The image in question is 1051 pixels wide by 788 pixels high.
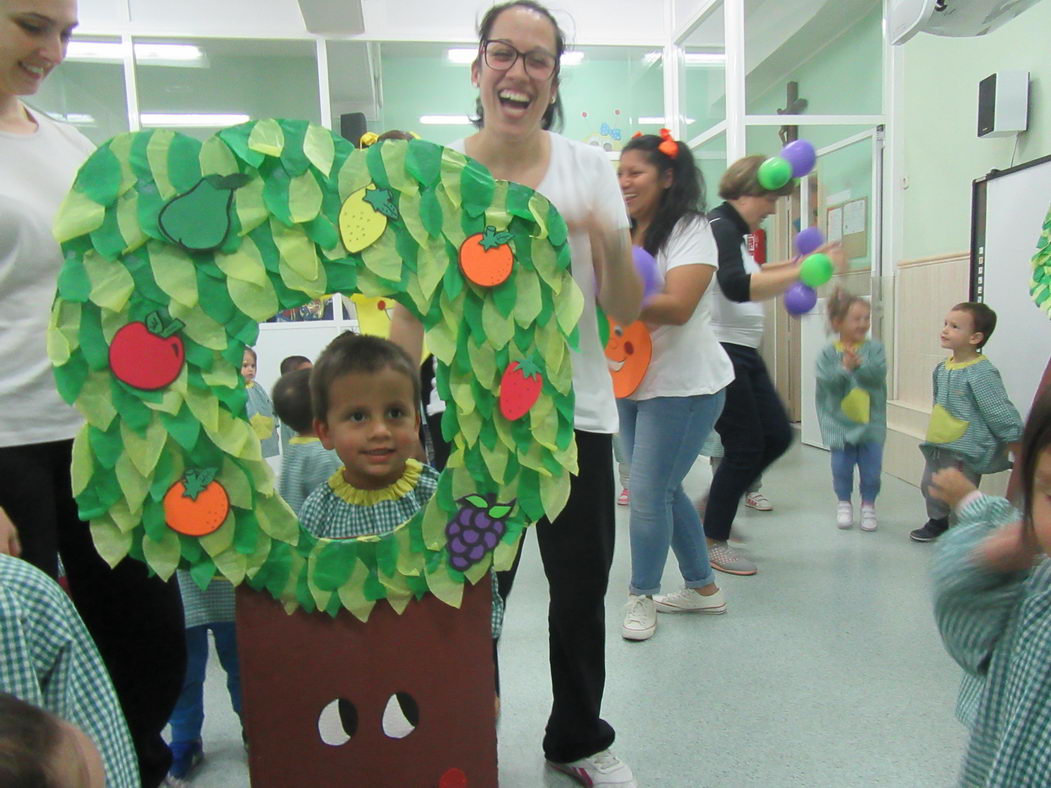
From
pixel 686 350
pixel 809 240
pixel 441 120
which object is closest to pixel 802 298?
pixel 809 240

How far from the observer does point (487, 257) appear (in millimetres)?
1019

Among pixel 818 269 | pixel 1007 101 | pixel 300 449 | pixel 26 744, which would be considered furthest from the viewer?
pixel 1007 101

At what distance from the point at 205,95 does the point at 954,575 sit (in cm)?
492

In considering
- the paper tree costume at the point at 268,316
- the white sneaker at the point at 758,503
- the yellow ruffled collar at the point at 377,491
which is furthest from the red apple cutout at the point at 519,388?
the white sneaker at the point at 758,503

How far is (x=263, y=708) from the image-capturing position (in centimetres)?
104

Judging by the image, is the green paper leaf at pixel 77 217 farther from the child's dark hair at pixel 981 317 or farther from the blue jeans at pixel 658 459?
the child's dark hair at pixel 981 317

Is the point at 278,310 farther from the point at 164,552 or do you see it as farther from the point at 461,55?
the point at 461,55

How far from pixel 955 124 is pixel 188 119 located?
Answer: 4.37 metres

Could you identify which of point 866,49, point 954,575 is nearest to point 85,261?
point 954,575

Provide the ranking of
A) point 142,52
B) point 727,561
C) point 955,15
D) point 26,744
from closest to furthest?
point 26,744 → point 955,15 → point 727,561 → point 142,52

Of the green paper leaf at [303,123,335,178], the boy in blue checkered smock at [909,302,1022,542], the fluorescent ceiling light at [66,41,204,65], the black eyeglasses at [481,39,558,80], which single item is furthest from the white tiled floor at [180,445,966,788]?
the fluorescent ceiling light at [66,41,204,65]

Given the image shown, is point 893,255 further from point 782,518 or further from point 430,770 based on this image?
point 430,770

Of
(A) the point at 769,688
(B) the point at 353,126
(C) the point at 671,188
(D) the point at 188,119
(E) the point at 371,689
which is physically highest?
(D) the point at 188,119

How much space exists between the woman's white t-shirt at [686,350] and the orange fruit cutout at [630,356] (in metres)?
0.02
